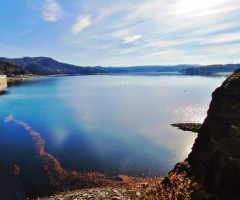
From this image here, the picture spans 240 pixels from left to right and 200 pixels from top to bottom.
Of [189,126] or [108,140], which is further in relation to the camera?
[189,126]

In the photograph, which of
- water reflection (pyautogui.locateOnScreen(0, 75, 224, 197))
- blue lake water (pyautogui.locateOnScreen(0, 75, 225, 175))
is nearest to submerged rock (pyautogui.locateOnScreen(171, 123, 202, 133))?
blue lake water (pyautogui.locateOnScreen(0, 75, 225, 175))

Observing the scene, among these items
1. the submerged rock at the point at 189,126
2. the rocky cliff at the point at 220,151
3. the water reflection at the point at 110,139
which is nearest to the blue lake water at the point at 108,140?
the water reflection at the point at 110,139

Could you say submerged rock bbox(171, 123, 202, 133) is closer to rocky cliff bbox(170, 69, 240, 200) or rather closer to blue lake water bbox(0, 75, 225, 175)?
blue lake water bbox(0, 75, 225, 175)

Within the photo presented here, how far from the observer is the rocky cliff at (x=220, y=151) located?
477 inches

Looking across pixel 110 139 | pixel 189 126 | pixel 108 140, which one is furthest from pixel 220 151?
pixel 189 126

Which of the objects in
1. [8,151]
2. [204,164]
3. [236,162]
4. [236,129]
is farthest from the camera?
[8,151]

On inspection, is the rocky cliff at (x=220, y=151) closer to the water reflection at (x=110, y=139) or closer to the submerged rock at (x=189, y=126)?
the water reflection at (x=110, y=139)

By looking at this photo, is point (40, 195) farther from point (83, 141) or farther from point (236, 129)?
point (236, 129)

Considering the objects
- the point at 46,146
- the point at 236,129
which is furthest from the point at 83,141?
the point at 236,129

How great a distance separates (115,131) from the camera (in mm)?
45219

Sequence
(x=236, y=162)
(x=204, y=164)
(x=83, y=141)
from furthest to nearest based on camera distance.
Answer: (x=83, y=141) < (x=204, y=164) < (x=236, y=162)

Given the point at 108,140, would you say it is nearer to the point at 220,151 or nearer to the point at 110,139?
the point at 110,139

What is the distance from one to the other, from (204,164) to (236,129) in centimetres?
392

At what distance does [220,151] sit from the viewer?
13656 mm
